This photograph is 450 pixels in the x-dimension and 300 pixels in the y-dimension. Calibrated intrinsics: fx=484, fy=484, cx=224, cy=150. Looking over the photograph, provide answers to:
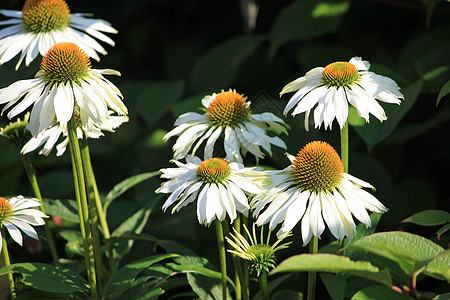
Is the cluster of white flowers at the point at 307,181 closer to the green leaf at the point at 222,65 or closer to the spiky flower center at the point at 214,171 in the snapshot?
the spiky flower center at the point at 214,171

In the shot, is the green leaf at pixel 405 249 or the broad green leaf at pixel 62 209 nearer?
the green leaf at pixel 405 249

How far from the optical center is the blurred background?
1327 millimetres

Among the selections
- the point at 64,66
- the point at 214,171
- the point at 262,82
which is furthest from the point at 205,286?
the point at 262,82

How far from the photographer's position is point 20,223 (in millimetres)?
832

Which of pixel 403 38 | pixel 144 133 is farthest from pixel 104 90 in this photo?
pixel 403 38

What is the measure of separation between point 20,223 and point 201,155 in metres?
0.43

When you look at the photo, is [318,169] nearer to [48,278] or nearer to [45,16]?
[48,278]

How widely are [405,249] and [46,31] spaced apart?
897 mm

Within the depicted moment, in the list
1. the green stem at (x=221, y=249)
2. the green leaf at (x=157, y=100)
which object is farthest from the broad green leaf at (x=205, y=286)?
the green leaf at (x=157, y=100)

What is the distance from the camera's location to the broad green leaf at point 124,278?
2.71 feet

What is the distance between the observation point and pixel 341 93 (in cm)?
78

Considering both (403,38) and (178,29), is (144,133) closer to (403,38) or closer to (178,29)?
(178,29)

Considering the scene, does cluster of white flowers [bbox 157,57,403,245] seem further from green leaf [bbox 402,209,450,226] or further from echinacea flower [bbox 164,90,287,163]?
green leaf [bbox 402,209,450,226]

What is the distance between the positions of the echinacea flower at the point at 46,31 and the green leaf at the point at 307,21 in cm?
74
